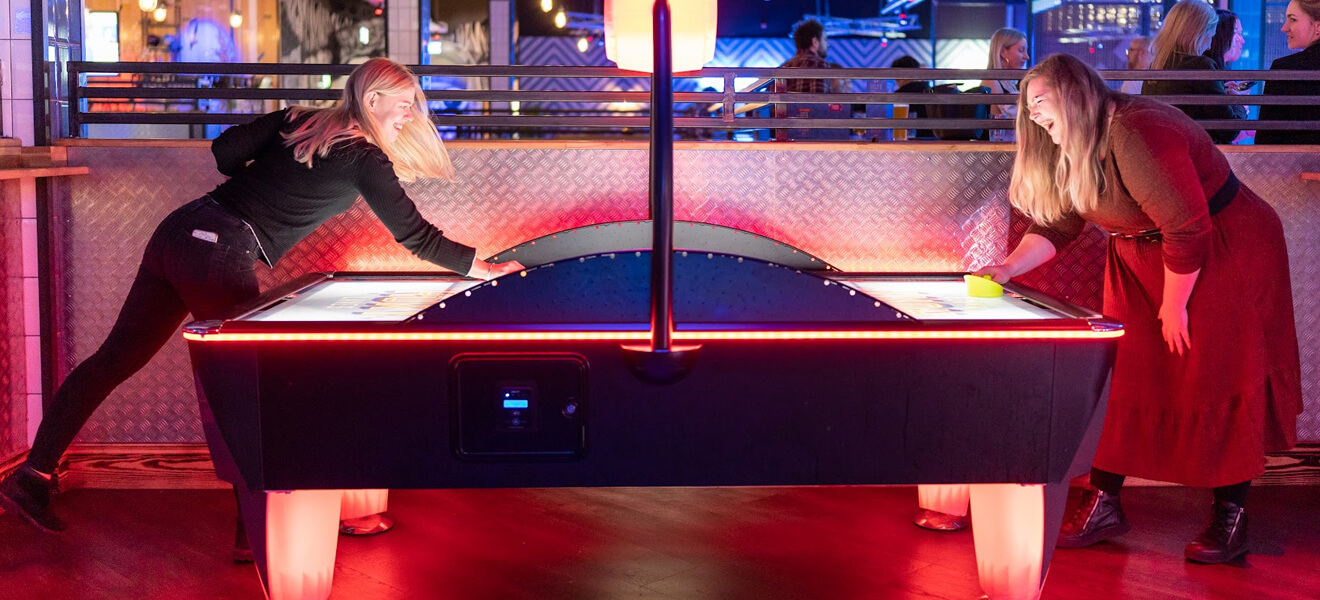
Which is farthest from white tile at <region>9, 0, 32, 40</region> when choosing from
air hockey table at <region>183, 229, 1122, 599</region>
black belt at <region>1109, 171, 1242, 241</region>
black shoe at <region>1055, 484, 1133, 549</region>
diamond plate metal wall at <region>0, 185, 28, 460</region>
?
black shoe at <region>1055, 484, 1133, 549</region>

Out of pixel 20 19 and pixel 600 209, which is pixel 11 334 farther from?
pixel 600 209

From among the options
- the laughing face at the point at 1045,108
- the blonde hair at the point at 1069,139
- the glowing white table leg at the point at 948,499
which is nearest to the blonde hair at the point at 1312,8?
the blonde hair at the point at 1069,139

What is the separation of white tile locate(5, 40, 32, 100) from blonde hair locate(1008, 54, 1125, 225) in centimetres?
303

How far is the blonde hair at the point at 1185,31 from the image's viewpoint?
393 centimetres

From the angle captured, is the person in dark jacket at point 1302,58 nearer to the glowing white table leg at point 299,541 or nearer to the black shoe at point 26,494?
the glowing white table leg at point 299,541

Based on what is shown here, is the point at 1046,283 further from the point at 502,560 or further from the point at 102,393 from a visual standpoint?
the point at 102,393

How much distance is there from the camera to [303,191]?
285cm

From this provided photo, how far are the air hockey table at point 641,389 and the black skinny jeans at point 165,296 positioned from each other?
56 centimetres

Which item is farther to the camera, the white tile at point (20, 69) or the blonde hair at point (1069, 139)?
the white tile at point (20, 69)

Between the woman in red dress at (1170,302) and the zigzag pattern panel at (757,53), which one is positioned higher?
the zigzag pattern panel at (757,53)

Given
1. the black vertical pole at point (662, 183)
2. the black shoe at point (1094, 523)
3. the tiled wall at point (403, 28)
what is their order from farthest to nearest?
the tiled wall at point (403, 28), the black shoe at point (1094, 523), the black vertical pole at point (662, 183)

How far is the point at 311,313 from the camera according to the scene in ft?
8.09

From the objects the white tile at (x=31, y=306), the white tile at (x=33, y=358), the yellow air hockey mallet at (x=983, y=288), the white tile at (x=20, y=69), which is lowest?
the white tile at (x=33, y=358)

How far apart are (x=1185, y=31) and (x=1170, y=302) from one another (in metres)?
1.52
